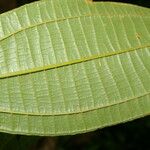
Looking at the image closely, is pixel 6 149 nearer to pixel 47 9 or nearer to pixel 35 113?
pixel 35 113

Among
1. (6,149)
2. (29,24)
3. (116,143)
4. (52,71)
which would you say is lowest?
(116,143)

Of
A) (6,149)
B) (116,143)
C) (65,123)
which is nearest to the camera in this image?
(65,123)

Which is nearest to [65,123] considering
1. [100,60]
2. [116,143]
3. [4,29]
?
[100,60]

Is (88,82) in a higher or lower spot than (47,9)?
lower

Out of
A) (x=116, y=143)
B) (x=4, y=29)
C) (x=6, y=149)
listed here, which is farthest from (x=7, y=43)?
(x=116, y=143)

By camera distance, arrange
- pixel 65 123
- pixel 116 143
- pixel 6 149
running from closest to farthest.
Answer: pixel 65 123, pixel 6 149, pixel 116 143

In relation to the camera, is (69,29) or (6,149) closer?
(69,29)

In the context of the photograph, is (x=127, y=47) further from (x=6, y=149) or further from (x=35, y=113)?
(x=6, y=149)
